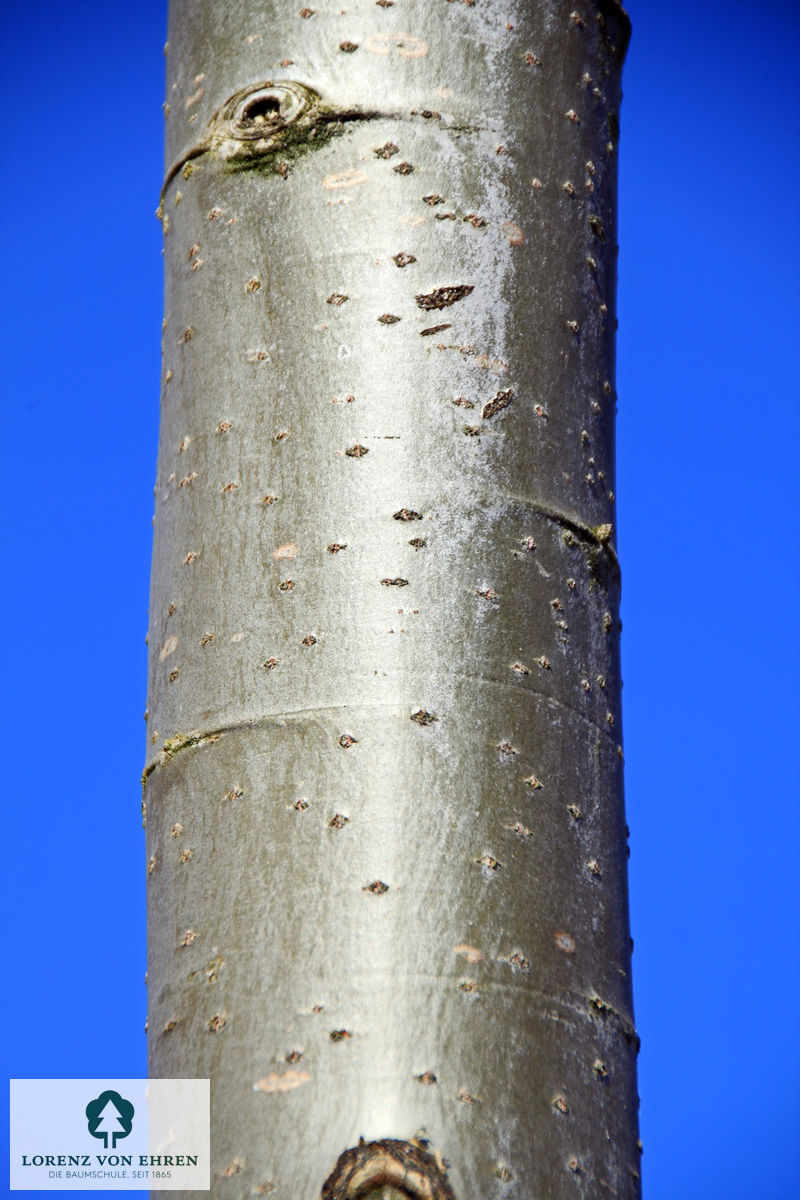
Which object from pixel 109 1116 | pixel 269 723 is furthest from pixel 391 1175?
pixel 109 1116

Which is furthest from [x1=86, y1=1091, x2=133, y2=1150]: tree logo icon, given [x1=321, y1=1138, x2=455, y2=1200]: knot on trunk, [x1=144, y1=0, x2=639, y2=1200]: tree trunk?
[x1=321, y1=1138, x2=455, y2=1200]: knot on trunk

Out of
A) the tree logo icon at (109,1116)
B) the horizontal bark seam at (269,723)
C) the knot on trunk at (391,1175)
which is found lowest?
the knot on trunk at (391,1175)

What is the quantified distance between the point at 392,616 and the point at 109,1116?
2.63 ft

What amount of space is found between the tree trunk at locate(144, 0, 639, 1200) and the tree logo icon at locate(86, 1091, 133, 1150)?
1.46ft

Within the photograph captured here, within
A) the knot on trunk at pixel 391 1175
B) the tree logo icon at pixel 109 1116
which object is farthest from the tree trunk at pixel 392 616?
the tree logo icon at pixel 109 1116

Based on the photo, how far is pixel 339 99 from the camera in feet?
4.59

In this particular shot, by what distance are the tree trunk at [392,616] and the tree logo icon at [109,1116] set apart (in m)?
0.45

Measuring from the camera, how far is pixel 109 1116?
1.63m

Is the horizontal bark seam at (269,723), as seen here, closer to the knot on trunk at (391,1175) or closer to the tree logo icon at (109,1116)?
the knot on trunk at (391,1175)

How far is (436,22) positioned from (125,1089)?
1.19m

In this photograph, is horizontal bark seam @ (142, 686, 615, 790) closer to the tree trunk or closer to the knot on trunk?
the tree trunk

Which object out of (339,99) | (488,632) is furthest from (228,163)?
(488,632)

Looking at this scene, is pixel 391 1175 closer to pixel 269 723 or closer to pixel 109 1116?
pixel 269 723

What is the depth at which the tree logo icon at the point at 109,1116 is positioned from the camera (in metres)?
1.58
